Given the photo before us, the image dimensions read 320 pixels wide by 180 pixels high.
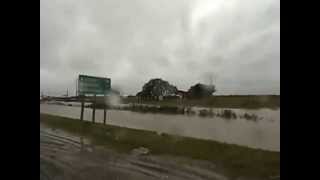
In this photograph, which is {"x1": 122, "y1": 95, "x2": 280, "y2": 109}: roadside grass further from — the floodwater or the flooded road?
the flooded road

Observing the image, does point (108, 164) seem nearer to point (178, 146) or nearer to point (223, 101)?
point (178, 146)

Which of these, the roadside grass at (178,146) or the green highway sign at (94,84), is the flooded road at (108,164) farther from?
the green highway sign at (94,84)

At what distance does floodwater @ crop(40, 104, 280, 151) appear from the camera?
1.03 meters

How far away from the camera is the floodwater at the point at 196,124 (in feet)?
3.38

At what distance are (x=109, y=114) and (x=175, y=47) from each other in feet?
1.09

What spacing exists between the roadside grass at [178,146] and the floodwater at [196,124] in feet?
0.06

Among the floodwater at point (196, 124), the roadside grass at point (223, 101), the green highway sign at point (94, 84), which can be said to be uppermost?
the green highway sign at point (94, 84)

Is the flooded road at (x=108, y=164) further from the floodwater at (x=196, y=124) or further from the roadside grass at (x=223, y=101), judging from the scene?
the roadside grass at (x=223, y=101)

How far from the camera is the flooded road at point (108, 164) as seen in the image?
3.51 feet

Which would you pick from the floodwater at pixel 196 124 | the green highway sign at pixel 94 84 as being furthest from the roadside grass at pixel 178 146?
the green highway sign at pixel 94 84

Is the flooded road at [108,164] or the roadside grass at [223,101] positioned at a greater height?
the roadside grass at [223,101]

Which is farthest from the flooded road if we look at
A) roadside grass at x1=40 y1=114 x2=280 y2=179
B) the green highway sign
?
the green highway sign

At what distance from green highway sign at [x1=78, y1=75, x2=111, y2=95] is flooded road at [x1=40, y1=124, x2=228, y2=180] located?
18 cm
